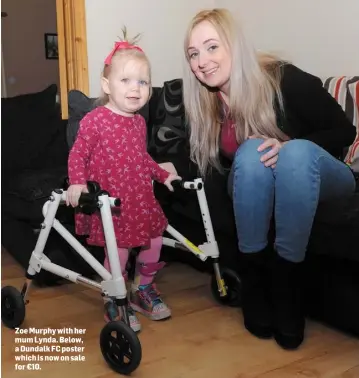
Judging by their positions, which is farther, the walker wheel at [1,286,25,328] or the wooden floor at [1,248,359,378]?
the walker wheel at [1,286,25,328]

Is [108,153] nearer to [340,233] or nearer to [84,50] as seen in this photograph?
[340,233]

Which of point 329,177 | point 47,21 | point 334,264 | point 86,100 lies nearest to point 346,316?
point 334,264

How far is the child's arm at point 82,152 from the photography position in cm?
153

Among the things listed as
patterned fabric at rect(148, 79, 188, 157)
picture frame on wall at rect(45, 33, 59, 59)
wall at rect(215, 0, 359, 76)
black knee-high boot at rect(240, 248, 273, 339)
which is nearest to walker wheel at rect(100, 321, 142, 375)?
black knee-high boot at rect(240, 248, 273, 339)

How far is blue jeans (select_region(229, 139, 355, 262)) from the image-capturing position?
1.40m

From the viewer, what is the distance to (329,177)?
1.48 metres

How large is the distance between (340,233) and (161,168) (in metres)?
0.61

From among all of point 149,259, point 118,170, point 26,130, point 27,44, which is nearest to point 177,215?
point 149,259

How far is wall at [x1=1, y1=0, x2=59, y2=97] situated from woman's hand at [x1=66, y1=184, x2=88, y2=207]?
11.6 ft

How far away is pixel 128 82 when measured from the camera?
1.61 metres

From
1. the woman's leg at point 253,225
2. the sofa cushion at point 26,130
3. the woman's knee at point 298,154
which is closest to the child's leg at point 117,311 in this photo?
the woman's leg at point 253,225

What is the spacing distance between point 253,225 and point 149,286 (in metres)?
0.48

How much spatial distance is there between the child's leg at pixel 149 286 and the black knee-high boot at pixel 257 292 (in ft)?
1.02

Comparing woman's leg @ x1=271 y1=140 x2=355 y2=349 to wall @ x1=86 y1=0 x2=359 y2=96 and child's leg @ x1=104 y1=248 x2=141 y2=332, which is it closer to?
child's leg @ x1=104 y1=248 x2=141 y2=332
